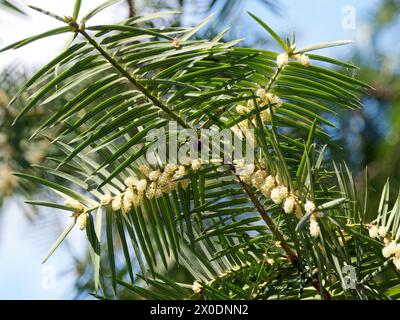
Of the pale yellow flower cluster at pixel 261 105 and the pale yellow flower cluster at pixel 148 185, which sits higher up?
the pale yellow flower cluster at pixel 261 105

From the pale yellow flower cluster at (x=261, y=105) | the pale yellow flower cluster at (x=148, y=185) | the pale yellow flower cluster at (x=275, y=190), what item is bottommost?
the pale yellow flower cluster at (x=275, y=190)

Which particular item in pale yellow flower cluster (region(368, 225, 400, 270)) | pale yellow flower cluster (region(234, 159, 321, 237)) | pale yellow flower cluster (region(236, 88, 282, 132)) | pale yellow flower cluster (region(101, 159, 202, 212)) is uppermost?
pale yellow flower cluster (region(236, 88, 282, 132))

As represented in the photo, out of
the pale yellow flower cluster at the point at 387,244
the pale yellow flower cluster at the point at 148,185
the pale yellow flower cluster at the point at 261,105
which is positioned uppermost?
the pale yellow flower cluster at the point at 261,105

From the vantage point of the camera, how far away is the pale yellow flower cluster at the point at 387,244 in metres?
0.39

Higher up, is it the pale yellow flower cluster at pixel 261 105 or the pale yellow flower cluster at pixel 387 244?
the pale yellow flower cluster at pixel 261 105

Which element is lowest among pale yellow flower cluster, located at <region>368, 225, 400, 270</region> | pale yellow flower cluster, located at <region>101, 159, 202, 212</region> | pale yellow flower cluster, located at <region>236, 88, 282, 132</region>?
pale yellow flower cluster, located at <region>368, 225, 400, 270</region>

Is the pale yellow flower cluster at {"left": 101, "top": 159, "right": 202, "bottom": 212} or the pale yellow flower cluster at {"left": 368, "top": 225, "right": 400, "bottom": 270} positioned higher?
the pale yellow flower cluster at {"left": 101, "top": 159, "right": 202, "bottom": 212}

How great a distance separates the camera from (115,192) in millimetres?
441

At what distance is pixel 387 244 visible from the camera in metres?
0.40

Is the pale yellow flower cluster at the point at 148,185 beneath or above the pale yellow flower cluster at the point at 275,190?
above

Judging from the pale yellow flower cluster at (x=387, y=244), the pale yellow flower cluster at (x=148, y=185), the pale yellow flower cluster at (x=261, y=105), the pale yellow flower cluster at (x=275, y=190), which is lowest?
the pale yellow flower cluster at (x=387, y=244)

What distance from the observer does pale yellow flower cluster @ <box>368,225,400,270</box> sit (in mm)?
389
